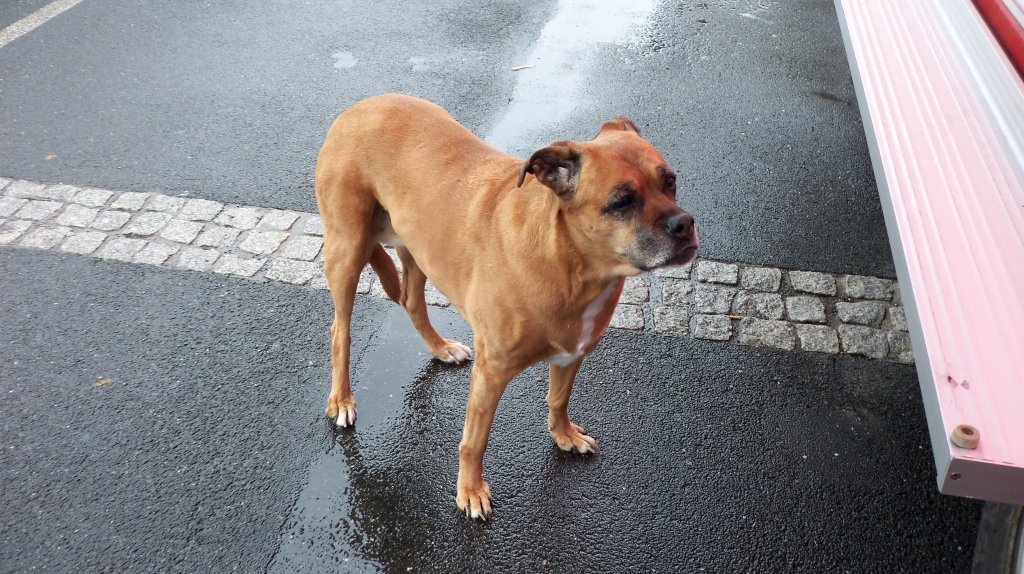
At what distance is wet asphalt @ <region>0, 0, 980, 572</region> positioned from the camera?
3.27 meters

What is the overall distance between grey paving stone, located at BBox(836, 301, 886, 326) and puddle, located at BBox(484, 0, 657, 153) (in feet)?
8.85

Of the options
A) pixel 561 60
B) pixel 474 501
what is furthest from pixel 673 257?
pixel 561 60

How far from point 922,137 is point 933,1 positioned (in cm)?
176

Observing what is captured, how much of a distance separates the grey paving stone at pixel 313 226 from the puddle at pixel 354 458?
941mm

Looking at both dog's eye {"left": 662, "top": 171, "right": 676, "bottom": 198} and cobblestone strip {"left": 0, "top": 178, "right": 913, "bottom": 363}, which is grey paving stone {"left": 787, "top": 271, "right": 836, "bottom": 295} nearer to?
cobblestone strip {"left": 0, "top": 178, "right": 913, "bottom": 363}

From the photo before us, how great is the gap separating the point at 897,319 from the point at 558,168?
9.54ft

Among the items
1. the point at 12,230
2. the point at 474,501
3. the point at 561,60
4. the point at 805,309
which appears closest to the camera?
the point at 474,501

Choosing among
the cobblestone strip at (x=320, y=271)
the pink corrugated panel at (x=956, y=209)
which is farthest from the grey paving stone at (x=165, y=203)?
the pink corrugated panel at (x=956, y=209)

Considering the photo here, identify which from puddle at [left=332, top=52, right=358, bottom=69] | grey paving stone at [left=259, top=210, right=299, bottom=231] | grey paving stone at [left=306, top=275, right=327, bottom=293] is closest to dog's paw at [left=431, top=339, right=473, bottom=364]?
grey paving stone at [left=306, top=275, right=327, bottom=293]

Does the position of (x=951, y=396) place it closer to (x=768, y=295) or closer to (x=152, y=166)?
(x=768, y=295)

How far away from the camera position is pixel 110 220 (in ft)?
16.7

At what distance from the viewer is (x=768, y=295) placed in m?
4.62

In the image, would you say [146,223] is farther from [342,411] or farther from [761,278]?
[761,278]

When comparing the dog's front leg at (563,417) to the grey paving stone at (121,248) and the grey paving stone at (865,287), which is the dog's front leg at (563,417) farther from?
the grey paving stone at (121,248)
